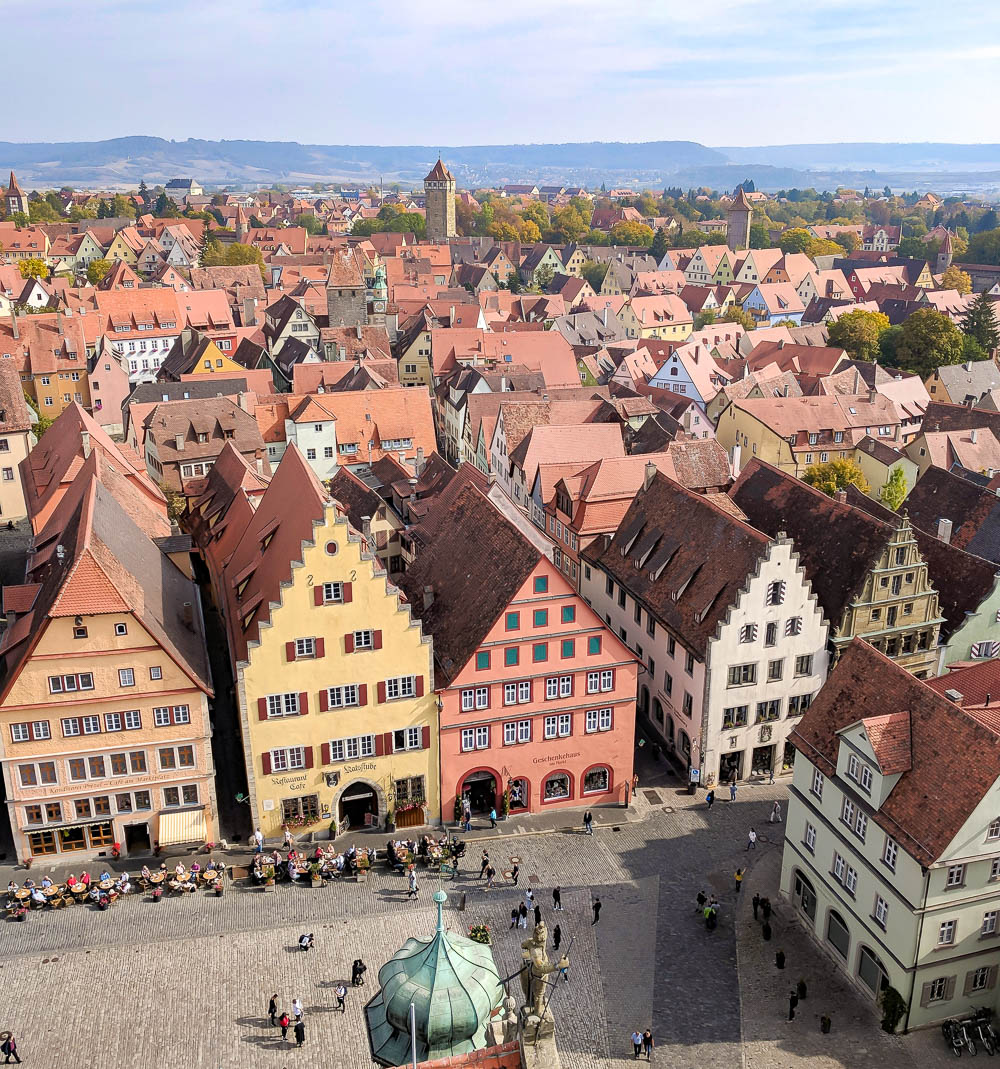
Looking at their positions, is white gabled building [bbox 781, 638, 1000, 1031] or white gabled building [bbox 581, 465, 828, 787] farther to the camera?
white gabled building [bbox 581, 465, 828, 787]

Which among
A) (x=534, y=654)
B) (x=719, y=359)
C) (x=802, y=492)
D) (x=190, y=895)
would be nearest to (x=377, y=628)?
(x=534, y=654)

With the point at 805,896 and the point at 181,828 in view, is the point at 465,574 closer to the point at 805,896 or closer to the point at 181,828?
the point at 181,828

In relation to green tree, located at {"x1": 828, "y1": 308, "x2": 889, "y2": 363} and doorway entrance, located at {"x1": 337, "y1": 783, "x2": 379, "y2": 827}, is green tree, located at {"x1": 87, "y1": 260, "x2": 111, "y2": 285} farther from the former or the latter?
doorway entrance, located at {"x1": 337, "y1": 783, "x2": 379, "y2": 827}

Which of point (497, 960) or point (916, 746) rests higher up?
point (916, 746)

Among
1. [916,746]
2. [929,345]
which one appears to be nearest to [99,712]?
[916,746]

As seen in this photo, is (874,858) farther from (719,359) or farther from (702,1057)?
(719,359)

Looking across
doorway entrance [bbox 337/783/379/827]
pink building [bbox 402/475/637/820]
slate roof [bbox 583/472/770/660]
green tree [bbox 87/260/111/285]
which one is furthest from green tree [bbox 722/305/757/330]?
doorway entrance [bbox 337/783/379/827]
